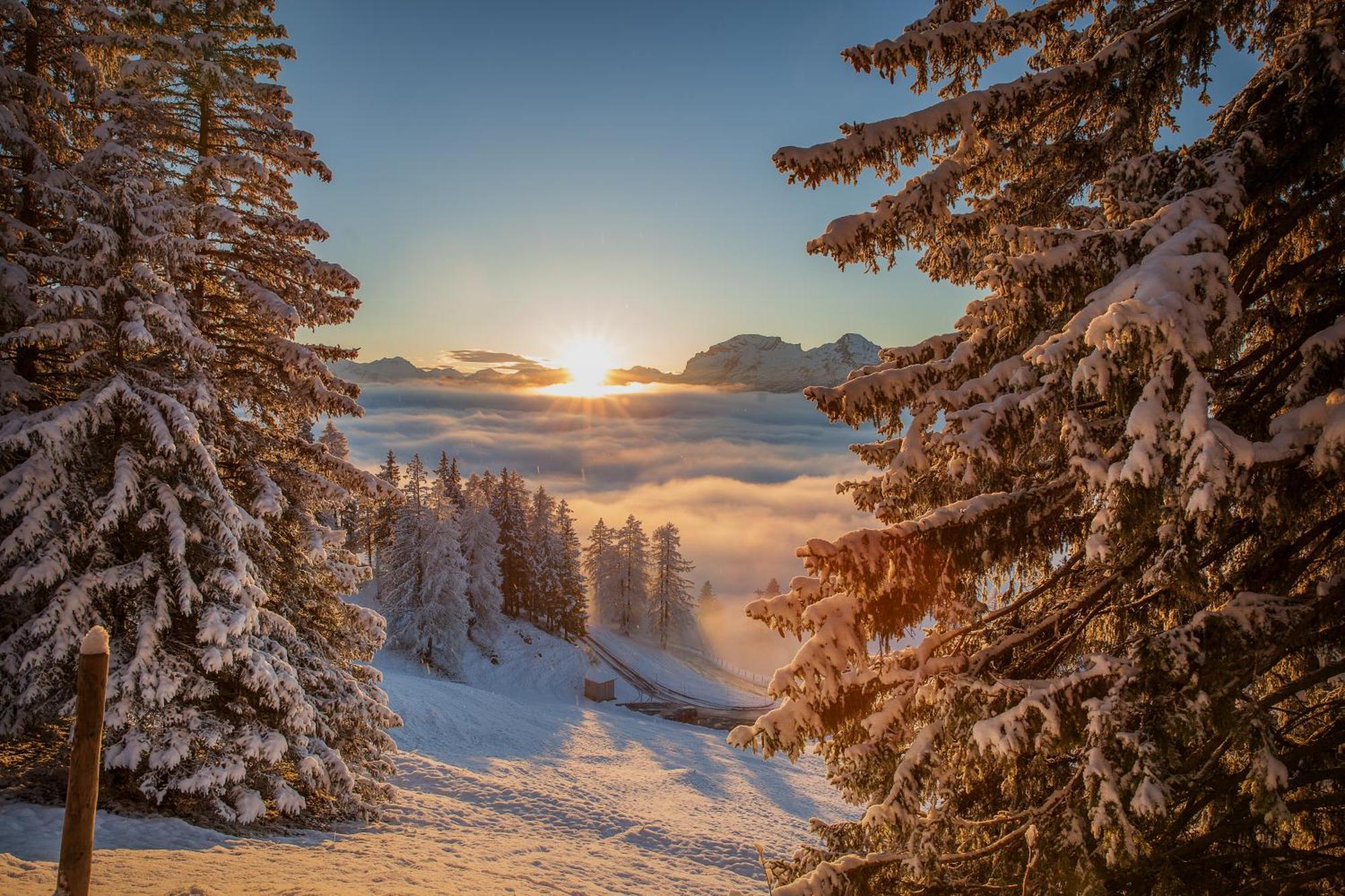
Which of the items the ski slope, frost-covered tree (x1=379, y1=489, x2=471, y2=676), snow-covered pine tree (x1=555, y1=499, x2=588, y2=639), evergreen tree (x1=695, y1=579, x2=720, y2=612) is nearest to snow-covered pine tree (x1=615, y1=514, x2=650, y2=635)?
the ski slope

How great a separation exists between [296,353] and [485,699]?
25.7 m

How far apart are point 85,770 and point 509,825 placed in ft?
45.4

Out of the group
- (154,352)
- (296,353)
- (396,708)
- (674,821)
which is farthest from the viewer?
(396,708)

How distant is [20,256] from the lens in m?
9.82

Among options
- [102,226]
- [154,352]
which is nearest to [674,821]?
[154,352]

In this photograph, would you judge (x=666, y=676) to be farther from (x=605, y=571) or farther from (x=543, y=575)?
(x=605, y=571)

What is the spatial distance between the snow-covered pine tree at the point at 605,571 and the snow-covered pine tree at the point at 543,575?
1373cm

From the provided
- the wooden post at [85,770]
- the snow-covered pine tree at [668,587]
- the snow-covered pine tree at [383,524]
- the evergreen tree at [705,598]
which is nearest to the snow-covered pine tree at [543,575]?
the snow-covered pine tree at [383,524]

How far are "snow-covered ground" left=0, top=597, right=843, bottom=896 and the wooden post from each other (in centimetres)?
291

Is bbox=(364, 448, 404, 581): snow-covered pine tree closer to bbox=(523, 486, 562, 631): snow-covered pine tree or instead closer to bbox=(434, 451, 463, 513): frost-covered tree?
bbox=(434, 451, 463, 513): frost-covered tree

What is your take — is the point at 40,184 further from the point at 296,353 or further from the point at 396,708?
the point at 396,708

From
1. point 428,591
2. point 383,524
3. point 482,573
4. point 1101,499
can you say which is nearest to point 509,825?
point 1101,499

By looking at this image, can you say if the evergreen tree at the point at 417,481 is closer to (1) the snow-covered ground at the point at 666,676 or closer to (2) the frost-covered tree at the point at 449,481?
(2) the frost-covered tree at the point at 449,481

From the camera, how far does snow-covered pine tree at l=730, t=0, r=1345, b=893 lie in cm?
337
